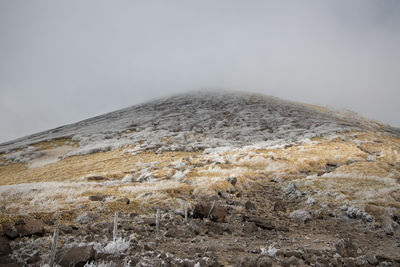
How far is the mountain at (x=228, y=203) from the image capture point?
8828mm

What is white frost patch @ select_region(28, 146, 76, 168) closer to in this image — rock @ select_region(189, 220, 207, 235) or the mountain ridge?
the mountain ridge

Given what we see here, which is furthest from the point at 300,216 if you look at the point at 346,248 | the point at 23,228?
the point at 23,228

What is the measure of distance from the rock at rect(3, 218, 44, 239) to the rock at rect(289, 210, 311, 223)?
1284 centimetres

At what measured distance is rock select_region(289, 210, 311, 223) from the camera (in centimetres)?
1320

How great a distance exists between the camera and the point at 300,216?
44.3 ft

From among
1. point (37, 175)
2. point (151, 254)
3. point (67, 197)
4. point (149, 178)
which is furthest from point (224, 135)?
point (151, 254)

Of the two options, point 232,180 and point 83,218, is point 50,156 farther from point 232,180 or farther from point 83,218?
point 83,218

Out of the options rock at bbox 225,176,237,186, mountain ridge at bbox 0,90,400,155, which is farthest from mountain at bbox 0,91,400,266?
mountain ridge at bbox 0,90,400,155

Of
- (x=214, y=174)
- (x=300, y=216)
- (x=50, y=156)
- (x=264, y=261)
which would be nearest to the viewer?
(x=264, y=261)

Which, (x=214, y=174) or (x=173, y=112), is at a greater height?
(x=173, y=112)

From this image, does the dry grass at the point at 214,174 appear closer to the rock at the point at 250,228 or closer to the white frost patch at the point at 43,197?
the white frost patch at the point at 43,197

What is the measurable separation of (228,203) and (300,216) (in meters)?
4.51

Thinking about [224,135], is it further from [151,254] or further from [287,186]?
[151,254]

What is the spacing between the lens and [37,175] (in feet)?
98.6
